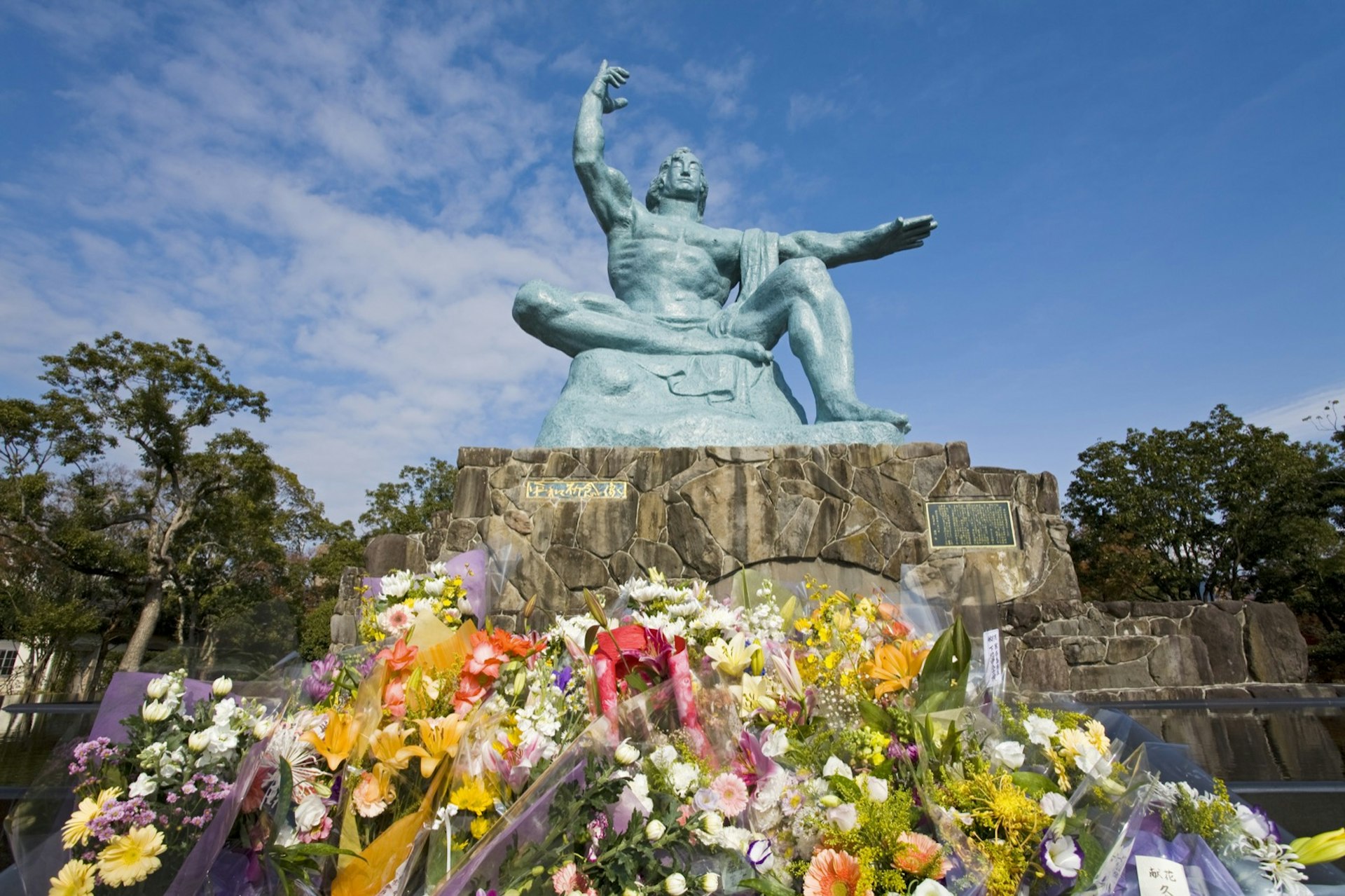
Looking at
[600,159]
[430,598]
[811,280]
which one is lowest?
[430,598]

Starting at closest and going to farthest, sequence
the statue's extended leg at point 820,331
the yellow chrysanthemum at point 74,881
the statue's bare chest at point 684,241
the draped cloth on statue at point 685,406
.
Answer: the yellow chrysanthemum at point 74,881, the draped cloth on statue at point 685,406, the statue's extended leg at point 820,331, the statue's bare chest at point 684,241

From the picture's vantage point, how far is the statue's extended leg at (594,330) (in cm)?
674

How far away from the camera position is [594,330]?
6746 mm

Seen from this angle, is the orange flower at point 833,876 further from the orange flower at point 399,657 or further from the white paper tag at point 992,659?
the orange flower at point 399,657

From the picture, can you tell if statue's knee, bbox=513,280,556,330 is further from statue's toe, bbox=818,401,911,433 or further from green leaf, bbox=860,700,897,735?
green leaf, bbox=860,700,897,735

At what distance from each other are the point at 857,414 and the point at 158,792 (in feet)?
18.2

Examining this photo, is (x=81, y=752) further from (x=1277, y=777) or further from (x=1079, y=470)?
(x=1079, y=470)

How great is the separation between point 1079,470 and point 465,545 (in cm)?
1400

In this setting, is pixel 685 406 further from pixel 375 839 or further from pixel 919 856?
pixel 919 856

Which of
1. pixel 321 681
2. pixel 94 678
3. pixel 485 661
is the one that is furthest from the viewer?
pixel 94 678

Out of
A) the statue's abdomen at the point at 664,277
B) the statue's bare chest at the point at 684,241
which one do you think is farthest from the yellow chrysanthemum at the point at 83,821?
the statue's bare chest at the point at 684,241

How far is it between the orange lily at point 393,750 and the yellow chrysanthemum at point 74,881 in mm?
371

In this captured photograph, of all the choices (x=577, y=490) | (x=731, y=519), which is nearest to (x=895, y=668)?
(x=731, y=519)

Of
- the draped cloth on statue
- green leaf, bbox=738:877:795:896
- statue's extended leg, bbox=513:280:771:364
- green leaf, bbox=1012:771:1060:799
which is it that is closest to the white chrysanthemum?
green leaf, bbox=1012:771:1060:799
